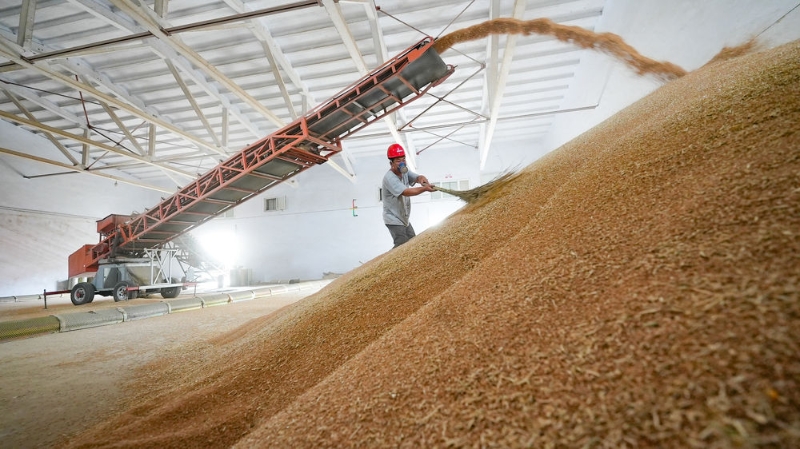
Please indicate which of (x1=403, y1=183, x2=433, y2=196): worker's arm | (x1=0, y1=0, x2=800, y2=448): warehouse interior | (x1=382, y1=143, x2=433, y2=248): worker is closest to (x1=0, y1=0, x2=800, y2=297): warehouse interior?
(x1=0, y1=0, x2=800, y2=448): warehouse interior

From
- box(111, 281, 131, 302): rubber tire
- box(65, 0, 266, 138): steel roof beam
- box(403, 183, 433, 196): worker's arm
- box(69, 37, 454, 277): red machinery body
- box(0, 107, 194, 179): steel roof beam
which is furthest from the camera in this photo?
box(0, 107, 194, 179): steel roof beam

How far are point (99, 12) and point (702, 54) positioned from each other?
335 inches

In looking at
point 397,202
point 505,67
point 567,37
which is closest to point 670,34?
point 567,37

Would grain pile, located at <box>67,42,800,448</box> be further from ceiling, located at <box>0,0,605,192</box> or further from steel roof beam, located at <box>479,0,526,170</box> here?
ceiling, located at <box>0,0,605,192</box>

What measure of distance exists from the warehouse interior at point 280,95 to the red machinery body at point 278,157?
1.32m

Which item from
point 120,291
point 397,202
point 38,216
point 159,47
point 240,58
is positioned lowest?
point 120,291

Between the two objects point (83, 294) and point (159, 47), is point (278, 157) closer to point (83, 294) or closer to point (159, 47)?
point (159, 47)

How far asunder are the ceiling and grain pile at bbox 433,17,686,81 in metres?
0.55

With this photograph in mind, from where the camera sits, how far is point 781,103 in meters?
0.98

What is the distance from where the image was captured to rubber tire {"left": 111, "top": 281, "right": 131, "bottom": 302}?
586cm

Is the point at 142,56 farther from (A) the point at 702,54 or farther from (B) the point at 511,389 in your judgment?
(A) the point at 702,54

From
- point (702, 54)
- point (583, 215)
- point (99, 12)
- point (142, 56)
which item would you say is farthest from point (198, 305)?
point (702, 54)

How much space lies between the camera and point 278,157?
15.4ft

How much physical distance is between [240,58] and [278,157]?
345 centimetres
